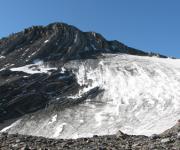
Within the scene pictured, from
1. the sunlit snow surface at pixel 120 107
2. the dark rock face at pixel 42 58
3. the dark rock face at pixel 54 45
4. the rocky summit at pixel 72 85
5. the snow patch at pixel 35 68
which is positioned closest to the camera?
the sunlit snow surface at pixel 120 107

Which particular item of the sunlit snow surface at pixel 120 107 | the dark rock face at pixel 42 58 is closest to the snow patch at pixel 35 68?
the dark rock face at pixel 42 58

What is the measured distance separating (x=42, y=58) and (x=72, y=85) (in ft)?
68.5

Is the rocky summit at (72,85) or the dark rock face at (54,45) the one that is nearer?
the rocky summit at (72,85)

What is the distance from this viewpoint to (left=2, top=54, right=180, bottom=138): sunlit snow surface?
54.1 m

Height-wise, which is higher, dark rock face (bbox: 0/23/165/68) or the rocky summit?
dark rock face (bbox: 0/23/165/68)

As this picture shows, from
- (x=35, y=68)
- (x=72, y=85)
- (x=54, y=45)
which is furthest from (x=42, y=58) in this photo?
(x=72, y=85)

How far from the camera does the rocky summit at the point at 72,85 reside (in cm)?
5809

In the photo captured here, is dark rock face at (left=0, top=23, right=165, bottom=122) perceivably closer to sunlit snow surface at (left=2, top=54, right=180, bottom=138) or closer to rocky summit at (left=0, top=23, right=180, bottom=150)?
rocky summit at (left=0, top=23, right=180, bottom=150)

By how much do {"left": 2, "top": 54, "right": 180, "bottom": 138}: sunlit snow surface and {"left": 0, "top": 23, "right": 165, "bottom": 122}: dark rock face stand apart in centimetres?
388

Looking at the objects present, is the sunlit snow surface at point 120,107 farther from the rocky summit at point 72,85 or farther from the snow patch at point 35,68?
the snow patch at point 35,68

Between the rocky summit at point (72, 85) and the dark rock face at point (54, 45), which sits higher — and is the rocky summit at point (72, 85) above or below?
below

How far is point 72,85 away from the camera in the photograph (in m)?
77.5

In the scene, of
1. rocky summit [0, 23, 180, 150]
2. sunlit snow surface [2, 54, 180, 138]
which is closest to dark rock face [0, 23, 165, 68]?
rocky summit [0, 23, 180, 150]

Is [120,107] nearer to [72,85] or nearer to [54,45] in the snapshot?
[72,85]
